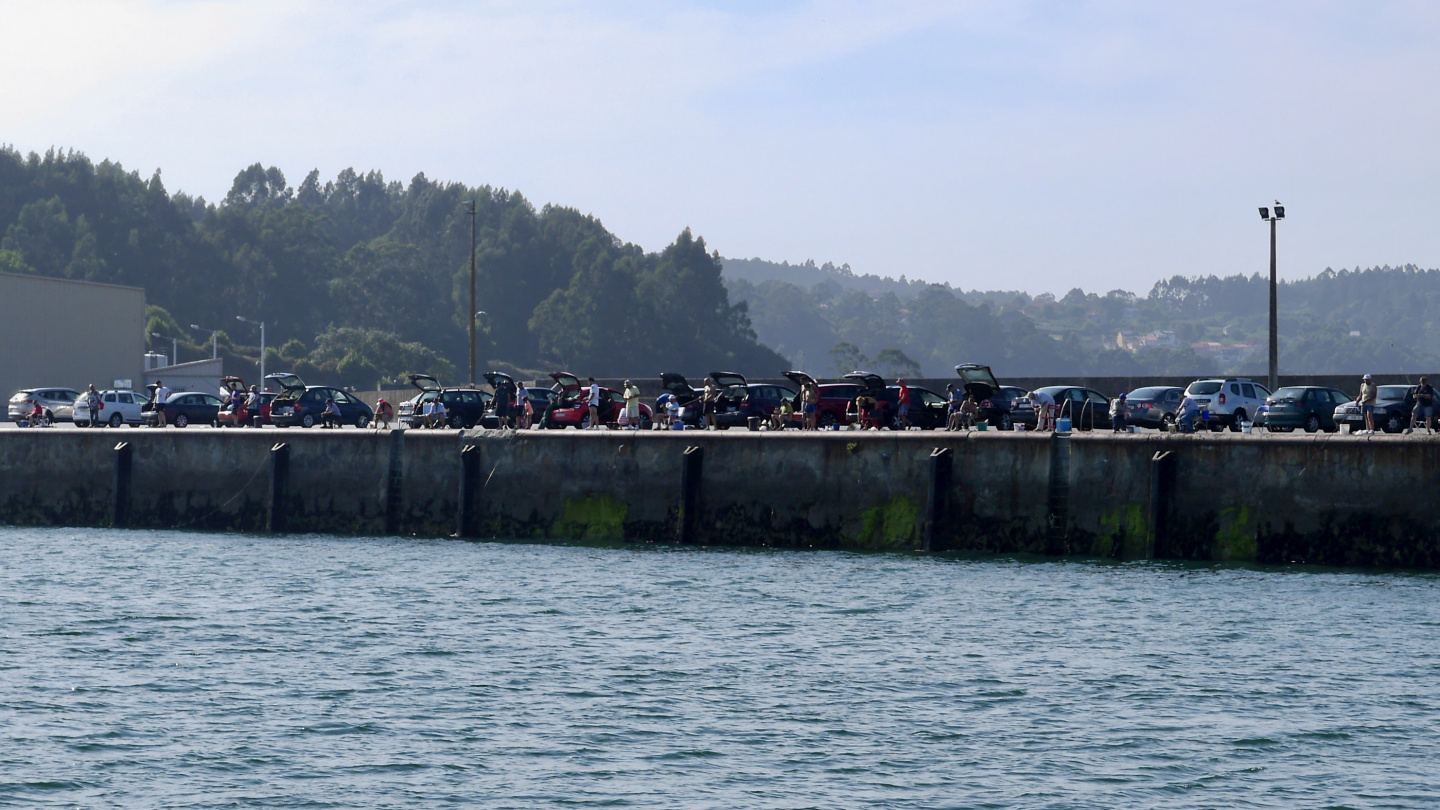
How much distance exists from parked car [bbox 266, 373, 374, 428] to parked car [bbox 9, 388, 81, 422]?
9.12m

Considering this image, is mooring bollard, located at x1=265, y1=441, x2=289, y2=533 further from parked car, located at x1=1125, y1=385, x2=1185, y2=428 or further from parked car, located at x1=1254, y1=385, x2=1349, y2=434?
parked car, located at x1=1254, y1=385, x2=1349, y2=434

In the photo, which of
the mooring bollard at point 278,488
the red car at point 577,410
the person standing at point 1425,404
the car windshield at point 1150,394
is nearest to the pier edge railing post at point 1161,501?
the person standing at point 1425,404

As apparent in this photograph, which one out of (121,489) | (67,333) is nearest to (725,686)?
(121,489)

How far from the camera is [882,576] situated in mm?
32625

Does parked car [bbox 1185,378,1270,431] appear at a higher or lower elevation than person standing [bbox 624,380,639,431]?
higher

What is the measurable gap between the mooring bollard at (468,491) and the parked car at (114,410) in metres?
23.8

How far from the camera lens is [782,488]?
36.2 m

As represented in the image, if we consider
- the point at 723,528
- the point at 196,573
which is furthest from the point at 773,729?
the point at 196,573

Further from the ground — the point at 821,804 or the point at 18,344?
A: the point at 18,344

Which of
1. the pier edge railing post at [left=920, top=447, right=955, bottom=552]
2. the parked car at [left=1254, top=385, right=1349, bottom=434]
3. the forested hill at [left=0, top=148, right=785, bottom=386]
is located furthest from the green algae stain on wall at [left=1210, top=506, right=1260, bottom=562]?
the forested hill at [left=0, top=148, right=785, bottom=386]

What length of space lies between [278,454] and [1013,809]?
2905 centimetres

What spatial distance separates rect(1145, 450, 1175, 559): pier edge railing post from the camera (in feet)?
106

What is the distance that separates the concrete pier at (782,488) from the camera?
31391mm

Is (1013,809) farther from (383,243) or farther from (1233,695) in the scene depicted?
(383,243)
